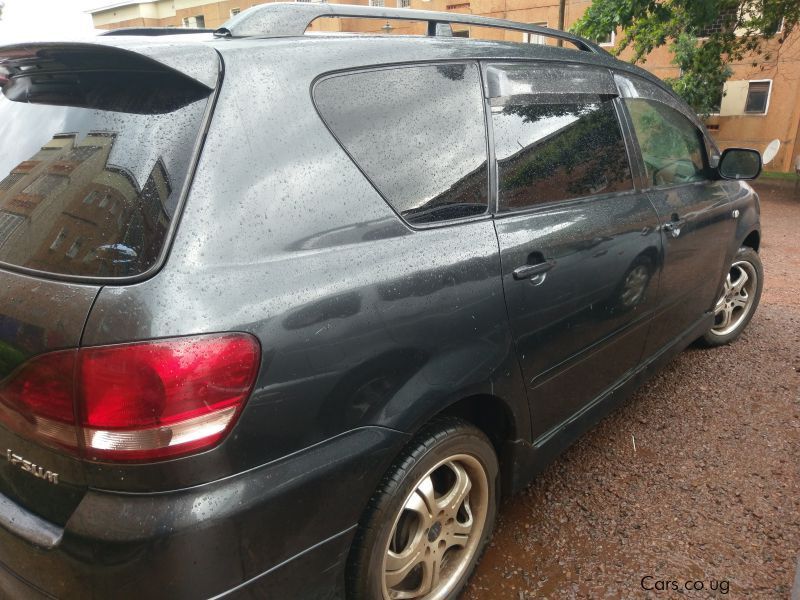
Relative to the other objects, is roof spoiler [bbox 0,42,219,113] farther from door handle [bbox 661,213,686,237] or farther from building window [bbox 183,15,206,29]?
building window [bbox 183,15,206,29]

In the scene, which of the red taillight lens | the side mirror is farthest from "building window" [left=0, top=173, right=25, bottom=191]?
the side mirror

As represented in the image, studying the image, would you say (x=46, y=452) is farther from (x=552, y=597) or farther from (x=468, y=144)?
(x=552, y=597)

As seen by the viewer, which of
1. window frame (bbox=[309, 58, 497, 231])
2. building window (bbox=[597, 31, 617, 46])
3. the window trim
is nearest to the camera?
window frame (bbox=[309, 58, 497, 231])

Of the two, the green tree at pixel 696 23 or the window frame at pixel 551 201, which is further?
the green tree at pixel 696 23

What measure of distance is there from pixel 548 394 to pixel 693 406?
1656 millimetres

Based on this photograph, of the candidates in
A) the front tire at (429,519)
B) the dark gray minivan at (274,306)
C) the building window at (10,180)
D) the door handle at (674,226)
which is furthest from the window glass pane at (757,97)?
the building window at (10,180)

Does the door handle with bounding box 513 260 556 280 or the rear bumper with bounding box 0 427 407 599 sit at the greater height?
the door handle with bounding box 513 260 556 280

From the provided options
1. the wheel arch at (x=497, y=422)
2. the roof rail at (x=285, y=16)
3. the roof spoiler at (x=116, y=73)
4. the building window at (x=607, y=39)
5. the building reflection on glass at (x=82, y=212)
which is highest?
the roof rail at (x=285, y=16)

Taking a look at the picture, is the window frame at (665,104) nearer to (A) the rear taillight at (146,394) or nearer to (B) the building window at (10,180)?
(A) the rear taillight at (146,394)

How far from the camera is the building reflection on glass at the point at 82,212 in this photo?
4.32 feet

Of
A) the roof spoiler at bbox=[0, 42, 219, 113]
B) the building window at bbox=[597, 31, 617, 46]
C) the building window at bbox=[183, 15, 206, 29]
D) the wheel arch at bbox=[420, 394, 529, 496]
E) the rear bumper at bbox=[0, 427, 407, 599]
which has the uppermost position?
the building window at bbox=[183, 15, 206, 29]

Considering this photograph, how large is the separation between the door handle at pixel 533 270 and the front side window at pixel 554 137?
0.23 meters

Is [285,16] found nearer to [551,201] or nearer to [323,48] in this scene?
[323,48]

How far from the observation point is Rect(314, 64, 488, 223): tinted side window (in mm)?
1659
